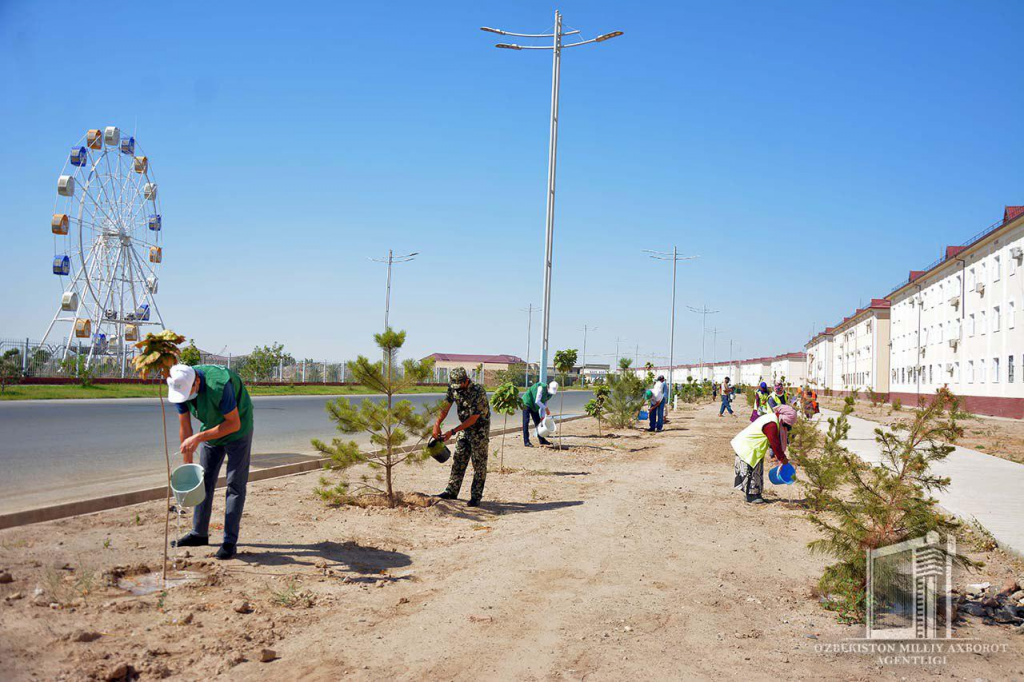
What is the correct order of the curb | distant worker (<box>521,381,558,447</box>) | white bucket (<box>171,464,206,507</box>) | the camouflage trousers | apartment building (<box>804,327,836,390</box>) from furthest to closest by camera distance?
apartment building (<box>804,327,836,390</box>) → distant worker (<box>521,381,558,447</box>) → the camouflage trousers → the curb → white bucket (<box>171,464,206,507</box>)

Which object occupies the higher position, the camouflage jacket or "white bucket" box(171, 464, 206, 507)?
the camouflage jacket

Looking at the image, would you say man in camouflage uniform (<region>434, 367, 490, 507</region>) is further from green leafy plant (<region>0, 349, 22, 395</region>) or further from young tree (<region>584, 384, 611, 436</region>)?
green leafy plant (<region>0, 349, 22, 395</region>)

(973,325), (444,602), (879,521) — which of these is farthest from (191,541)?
(973,325)

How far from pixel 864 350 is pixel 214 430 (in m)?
71.3

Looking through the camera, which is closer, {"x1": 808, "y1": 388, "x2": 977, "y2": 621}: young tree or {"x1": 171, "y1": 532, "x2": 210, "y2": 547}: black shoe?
{"x1": 808, "y1": 388, "x2": 977, "y2": 621}: young tree

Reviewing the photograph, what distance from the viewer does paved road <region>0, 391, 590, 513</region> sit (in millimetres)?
8664

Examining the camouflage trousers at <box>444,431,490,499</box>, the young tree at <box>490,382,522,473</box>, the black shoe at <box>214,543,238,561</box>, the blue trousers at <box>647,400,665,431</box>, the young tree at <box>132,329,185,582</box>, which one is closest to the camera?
the young tree at <box>132,329,185,582</box>

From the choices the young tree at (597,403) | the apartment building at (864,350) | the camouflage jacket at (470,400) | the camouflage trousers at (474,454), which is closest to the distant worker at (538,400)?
the young tree at (597,403)

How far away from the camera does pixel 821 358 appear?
9512 centimetres

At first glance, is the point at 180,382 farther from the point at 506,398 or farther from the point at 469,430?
the point at 506,398

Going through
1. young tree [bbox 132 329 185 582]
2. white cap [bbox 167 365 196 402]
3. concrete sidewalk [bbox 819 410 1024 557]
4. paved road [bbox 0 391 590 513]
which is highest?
young tree [bbox 132 329 185 582]

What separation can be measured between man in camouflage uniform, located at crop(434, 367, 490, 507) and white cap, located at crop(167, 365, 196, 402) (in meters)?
3.19

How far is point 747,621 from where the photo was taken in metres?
4.57

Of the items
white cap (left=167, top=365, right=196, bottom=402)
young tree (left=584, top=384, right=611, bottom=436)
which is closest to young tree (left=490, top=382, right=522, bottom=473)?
young tree (left=584, top=384, right=611, bottom=436)
